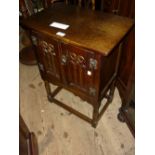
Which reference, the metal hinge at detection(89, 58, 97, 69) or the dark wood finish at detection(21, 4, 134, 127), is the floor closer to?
the dark wood finish at detection(21, 4, 134, 127)

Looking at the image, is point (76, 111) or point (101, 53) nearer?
point (101, 53)

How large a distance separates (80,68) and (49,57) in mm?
267

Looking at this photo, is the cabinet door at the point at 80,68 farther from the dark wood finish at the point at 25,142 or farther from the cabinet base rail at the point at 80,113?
the dark wood finish at the point at 25,142

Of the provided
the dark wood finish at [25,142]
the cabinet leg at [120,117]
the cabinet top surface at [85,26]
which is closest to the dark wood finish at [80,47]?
the cabinet top surface at [85,26]

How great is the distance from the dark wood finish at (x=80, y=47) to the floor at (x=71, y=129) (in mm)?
188

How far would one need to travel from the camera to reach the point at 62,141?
1.51 metres

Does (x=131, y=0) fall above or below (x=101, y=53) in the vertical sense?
above

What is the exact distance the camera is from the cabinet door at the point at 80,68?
111 centimetres

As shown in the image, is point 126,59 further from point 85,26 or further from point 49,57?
point 49,57

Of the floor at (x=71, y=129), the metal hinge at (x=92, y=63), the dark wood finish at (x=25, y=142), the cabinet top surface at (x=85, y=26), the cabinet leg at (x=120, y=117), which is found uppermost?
the cabinet top surface at (x=85, y=26)
